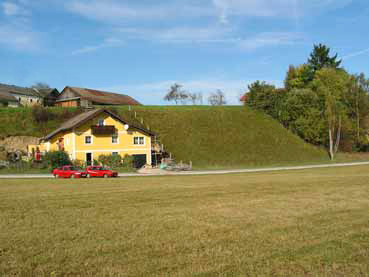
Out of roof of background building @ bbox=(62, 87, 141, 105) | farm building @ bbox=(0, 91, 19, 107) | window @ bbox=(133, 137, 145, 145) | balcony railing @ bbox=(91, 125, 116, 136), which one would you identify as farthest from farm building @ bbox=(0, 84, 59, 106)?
window @ bbox=(133, 137, 145, 145)

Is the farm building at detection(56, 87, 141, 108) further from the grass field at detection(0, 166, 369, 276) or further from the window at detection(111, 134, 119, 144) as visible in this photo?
the grass field at detection(0, 166, 369, 276)

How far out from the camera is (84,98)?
72250mm

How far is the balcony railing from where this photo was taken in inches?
1881

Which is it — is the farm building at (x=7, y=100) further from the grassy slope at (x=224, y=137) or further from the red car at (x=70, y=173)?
the red car at (x=70, y=173)

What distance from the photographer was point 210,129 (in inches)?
2650

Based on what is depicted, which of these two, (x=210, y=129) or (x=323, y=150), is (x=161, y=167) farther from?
(x=323, y=150)

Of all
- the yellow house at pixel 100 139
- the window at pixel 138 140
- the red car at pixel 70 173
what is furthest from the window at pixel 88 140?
the red car at pixel 70 173

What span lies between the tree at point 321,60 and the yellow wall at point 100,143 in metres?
50.8

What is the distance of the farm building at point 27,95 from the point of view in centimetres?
8101

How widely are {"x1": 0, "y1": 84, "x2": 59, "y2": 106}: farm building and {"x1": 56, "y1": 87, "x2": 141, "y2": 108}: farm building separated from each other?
7.62 m

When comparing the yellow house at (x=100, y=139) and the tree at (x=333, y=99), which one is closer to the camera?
the yellow house at (x=100, y=139)

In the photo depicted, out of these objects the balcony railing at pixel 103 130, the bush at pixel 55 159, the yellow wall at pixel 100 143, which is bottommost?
the bush at pixel 55 159

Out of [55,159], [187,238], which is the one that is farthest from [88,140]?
[187,238]

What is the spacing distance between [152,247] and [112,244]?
0.90m
